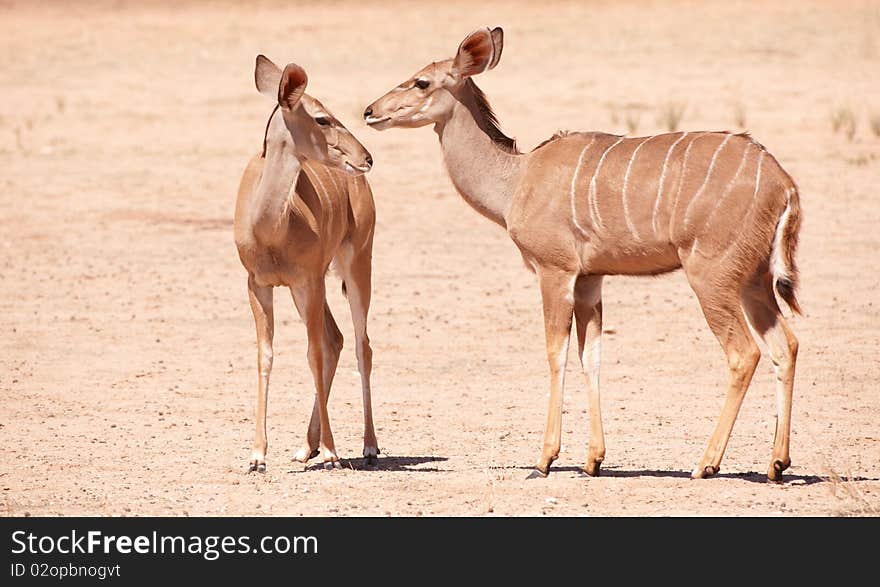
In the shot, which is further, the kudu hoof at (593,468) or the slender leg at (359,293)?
the slender leg at (359,293)

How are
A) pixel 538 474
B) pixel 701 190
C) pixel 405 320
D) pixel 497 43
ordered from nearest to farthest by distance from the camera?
pixel 701 190
pixel 538 474
pixel 497 43
pixel 405 320

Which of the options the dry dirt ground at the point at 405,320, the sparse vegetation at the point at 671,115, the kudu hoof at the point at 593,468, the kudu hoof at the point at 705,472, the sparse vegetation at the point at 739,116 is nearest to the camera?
the kudu hoof at the point at 705,472

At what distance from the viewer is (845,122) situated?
2134 cm

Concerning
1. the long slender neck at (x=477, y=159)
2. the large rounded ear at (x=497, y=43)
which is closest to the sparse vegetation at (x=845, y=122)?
the large rounded ear at (x=497, y=43)

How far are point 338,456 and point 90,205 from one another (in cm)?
974

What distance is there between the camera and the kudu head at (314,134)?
27.8 feet

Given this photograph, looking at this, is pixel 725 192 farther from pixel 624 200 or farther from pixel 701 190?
pixel 624 200

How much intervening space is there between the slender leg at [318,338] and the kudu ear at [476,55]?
1496mm

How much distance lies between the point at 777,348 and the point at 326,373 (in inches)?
113

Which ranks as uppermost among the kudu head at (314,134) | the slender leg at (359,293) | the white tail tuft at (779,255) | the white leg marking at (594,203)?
the kudu head at (314,134)

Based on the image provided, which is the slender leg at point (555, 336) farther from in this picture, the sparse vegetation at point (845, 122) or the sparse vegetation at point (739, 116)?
the sparse vegetation at point (739, 116)

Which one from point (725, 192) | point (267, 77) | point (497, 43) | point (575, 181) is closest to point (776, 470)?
point (725, 192)

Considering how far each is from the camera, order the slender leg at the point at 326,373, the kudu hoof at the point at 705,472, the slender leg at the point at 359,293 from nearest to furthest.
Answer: the kudu hoof at the point at 705,472
the slender leg at the point at 326,373
the slender leg at the point at 359,293

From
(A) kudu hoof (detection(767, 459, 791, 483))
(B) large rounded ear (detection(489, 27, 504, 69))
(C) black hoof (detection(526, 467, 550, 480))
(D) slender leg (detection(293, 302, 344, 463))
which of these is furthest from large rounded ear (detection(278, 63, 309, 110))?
(A) kudu hoof (detection(767, 459, 791, 483))
